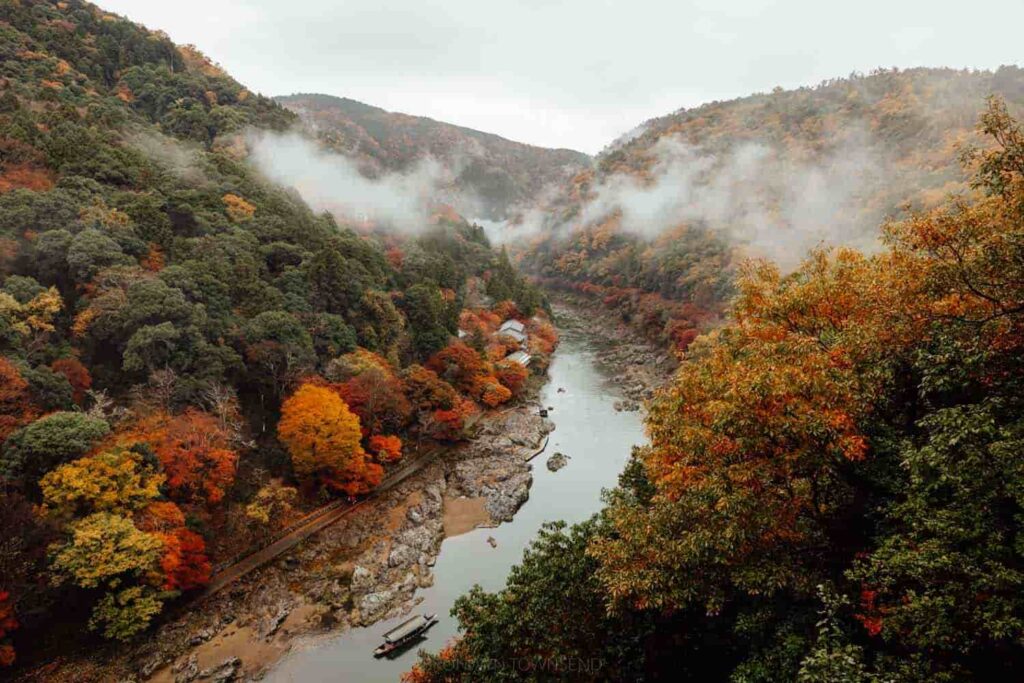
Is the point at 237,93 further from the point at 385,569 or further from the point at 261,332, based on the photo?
the point at 385,569

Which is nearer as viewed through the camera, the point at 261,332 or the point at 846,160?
the point at 261,332

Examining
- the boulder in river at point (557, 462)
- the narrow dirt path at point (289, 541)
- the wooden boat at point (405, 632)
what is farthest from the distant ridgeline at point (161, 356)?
the wooden boat at point (405, 632)

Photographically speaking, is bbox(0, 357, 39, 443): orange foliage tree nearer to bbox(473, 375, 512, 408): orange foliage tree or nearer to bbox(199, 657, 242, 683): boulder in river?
bbox(199, 657, 242, 683): boulder in river

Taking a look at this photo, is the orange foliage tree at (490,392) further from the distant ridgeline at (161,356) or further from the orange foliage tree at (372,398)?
the orange foliage tree at (372,398)

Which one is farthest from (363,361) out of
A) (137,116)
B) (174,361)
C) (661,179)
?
(661,179)

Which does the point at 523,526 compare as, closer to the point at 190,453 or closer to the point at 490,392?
the point at 490,392

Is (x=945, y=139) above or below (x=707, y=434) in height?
above
